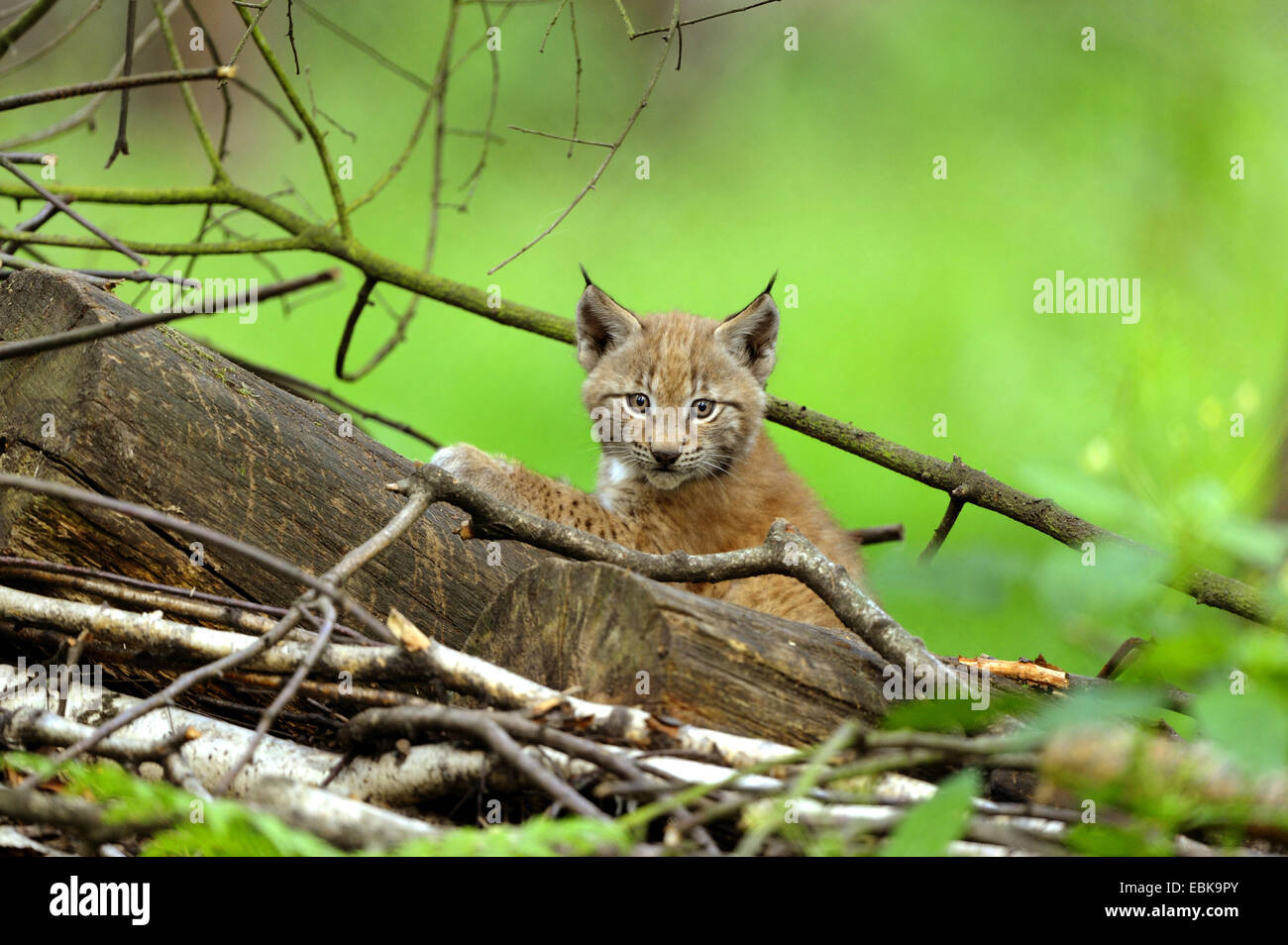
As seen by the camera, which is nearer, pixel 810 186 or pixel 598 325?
pixel 598 325

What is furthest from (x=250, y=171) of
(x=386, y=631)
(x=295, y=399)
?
(x=386, y=631)

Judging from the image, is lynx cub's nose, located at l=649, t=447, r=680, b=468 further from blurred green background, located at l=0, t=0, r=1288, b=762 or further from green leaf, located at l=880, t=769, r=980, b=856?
green leaf, located at l=880, t=769, r=980, b=856

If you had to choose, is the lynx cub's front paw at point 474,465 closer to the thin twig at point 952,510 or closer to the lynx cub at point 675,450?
the lynx cub at point 675,450

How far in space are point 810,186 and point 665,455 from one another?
6.04 metres

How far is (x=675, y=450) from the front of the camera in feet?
12.9

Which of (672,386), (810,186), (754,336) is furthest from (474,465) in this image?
(810,186)

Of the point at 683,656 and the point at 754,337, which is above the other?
the point at 754,337

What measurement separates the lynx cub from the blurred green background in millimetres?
1563

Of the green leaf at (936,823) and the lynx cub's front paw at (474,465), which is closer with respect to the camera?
the green leaf at (936,823)

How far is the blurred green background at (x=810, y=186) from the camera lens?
734 centimetres

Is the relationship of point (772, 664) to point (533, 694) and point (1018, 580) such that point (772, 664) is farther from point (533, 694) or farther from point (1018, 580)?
point (1018, 580)

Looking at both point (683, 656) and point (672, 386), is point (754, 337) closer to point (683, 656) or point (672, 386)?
point (672, 386)

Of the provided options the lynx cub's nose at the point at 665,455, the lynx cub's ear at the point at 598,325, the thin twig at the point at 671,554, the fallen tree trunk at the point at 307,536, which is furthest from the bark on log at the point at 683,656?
the lynx cub's ear at the point at 598,325
